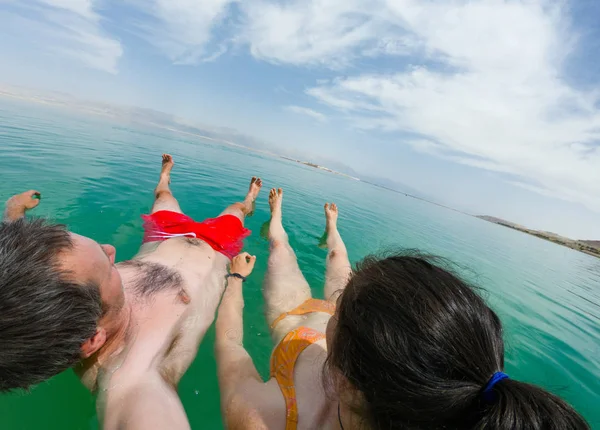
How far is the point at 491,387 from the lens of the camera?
35.4 inches

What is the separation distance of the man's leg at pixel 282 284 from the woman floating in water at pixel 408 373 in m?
0.98

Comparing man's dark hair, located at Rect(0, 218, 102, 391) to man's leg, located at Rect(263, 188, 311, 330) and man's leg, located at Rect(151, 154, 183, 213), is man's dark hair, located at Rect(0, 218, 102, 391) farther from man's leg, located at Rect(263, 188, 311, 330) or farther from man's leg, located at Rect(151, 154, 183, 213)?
man's leg, located at Rect(151, 154, 183, 213)

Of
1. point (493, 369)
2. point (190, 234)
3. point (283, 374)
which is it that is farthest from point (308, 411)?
point (190, 234)

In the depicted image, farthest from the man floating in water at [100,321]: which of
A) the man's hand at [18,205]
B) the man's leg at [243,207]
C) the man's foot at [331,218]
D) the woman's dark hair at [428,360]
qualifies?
the man's foot at [331,218]

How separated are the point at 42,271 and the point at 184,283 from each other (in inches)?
53.7

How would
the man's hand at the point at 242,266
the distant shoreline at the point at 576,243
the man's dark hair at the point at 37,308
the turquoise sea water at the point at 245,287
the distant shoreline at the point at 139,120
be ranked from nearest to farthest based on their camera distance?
the man's dark hair at the point at 37,308 → the turquoise sea water at the point at 245,287 → the man's hand at the point at 242,266 → the distant shoreline at the point at 576,243 → the distant shoreline at the point at 139,120

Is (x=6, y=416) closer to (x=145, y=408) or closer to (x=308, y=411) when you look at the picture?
(x=145, y=408)

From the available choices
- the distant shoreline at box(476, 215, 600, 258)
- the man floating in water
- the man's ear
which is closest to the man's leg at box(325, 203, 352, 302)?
the man floating in water

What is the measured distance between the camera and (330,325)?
4.64ft

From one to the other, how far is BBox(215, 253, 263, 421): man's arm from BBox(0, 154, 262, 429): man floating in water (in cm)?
23

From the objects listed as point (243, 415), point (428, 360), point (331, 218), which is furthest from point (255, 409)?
point (331, 218)

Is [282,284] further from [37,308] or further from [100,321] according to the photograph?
[37,308]

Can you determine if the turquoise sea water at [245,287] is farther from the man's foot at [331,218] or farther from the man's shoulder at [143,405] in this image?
the man's shoulder at [143,405]

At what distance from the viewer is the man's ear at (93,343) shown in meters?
1.51
